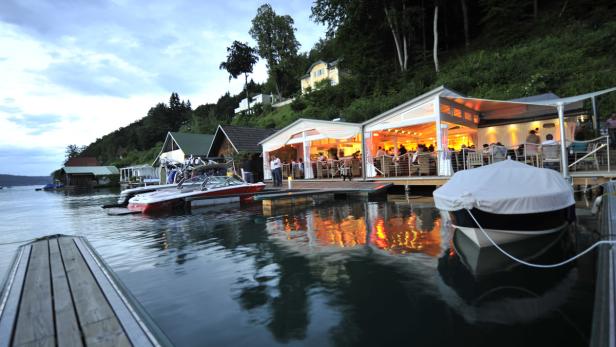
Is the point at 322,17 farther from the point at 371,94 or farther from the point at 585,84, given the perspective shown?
the point at 585,84

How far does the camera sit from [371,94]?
33562mm

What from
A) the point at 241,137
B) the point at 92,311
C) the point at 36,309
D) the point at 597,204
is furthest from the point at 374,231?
the point at 241,137

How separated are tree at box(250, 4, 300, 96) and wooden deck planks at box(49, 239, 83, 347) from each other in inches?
2286

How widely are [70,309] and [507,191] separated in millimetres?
5815

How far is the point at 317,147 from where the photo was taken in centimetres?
2169

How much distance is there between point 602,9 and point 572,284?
27132 millimetres

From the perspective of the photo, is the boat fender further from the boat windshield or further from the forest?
the boat windshield

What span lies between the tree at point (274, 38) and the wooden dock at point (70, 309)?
5791 cm

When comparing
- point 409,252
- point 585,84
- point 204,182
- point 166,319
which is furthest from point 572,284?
point 585,84

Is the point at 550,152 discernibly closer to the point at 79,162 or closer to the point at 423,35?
the point at 423,35

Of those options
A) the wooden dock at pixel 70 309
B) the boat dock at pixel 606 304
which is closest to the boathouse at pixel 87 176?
the wooden dock at pixel 70 309

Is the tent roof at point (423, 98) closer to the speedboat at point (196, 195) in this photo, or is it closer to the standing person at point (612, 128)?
the standing person at point (612, 128)

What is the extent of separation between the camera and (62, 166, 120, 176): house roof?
52284 mm

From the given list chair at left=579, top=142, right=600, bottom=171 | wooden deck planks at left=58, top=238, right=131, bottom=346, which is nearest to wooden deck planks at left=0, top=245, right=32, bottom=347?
wooden deck planks at left=58, top=238, right=131, bottom=346
